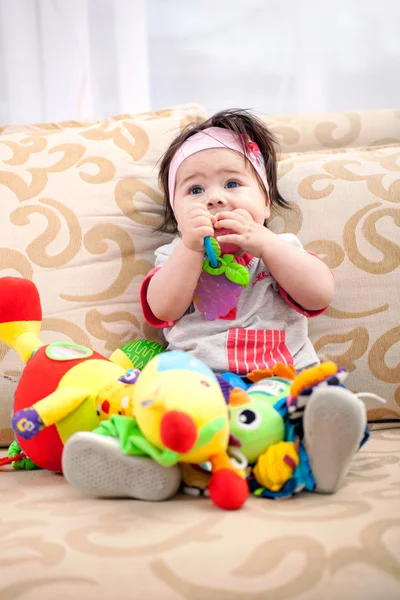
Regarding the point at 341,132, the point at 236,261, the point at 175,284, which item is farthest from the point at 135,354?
the point at 341,132

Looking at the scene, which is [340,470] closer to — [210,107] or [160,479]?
[160,479]

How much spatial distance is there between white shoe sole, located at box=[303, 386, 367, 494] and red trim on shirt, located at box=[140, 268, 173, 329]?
0.46 m

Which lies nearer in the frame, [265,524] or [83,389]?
[265,524]

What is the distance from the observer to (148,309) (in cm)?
109

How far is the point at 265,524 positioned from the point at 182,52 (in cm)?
159

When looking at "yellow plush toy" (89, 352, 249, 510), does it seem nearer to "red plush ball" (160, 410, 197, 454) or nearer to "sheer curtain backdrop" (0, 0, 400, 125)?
"red plush ball" (160, 410, 197, 454)

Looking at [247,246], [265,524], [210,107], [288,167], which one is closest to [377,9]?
[210,107]

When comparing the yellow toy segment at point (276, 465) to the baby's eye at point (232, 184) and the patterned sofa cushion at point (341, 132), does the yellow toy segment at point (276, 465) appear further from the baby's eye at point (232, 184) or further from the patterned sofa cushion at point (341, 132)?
the patterned sofa cushion at point (341, 132)

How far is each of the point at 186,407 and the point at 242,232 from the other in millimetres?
428

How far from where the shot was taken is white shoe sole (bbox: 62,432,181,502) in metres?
0.66

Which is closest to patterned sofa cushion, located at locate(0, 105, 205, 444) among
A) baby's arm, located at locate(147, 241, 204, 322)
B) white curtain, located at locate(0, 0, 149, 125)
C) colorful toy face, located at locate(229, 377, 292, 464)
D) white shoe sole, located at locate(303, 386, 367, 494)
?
baby's arm, located at locate(147, 241, 204, 322)

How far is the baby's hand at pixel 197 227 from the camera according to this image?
97 centimetres

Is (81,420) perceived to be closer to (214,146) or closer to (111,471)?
(111,471)

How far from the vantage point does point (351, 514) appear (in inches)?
24.1
